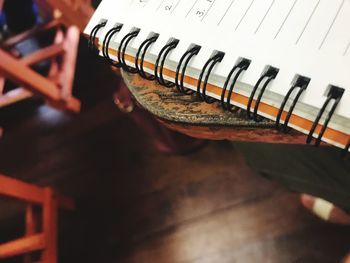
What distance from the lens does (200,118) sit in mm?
466

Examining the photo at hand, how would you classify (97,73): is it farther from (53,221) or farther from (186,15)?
(186,15)

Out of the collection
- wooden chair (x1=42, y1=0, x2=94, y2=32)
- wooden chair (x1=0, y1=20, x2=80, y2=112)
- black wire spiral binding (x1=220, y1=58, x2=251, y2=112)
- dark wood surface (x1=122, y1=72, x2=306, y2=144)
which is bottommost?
wooden chair (x1=0, y1=20, x2=80, y2=112)

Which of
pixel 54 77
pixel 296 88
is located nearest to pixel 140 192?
pixel 54 77

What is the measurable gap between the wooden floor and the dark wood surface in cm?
56

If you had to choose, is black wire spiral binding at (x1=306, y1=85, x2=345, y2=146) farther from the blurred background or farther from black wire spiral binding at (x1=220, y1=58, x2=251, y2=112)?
the blurred background

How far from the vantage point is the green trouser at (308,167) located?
2.12 ft

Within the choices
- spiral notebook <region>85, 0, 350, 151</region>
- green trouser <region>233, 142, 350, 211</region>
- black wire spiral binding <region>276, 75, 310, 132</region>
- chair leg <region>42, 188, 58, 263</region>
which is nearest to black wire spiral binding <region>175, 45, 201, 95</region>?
spiral notebook <region>85, 0, 350, 151</region>

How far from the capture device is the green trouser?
0.65 meters

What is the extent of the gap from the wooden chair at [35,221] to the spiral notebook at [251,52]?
1.89 feet

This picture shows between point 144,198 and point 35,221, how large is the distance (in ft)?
0.99

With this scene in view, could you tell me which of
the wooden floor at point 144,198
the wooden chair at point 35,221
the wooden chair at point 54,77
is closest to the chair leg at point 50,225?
the wooden chair at point 35,221

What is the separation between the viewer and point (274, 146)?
70 cm

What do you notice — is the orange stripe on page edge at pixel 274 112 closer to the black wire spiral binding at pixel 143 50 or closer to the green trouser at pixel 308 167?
the black wire spiral binding at pixel 143 50

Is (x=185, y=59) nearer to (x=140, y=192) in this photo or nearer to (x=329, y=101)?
(x=329, y=101)
